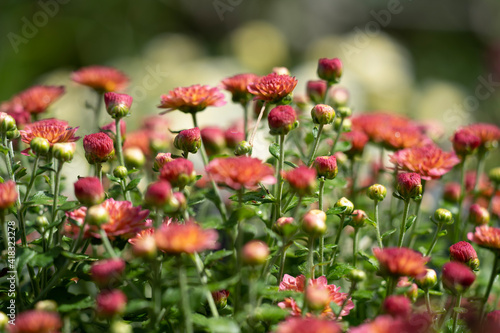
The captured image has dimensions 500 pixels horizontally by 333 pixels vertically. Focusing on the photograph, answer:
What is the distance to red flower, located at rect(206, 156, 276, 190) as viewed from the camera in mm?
625

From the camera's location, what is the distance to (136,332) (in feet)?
2.09

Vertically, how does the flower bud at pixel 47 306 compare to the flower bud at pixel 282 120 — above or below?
below

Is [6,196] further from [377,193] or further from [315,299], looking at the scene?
[377,193]

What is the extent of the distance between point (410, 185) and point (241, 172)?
0.29m

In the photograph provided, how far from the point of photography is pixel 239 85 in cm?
92

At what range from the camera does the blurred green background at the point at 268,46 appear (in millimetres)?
2934

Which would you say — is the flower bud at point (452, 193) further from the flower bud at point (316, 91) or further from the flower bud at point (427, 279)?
the flower bud at point (427, 279)

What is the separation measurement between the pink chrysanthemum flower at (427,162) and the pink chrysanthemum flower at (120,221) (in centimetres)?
43

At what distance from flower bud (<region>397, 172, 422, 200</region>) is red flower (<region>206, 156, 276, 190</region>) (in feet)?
0.83

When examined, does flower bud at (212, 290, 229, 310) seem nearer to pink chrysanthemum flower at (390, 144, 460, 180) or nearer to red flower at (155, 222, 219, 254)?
red flower at (155, 222, 219, 254)
